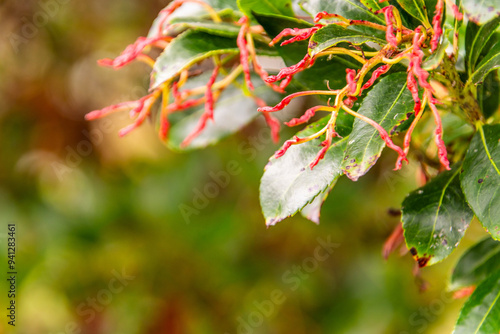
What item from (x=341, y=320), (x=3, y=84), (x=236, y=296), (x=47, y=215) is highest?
(x=3, y=84)

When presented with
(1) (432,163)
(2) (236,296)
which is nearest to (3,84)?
(2) (236,296)

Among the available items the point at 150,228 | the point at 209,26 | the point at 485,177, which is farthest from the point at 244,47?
the point at 150,228

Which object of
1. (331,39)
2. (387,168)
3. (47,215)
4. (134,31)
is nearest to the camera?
(331,39)

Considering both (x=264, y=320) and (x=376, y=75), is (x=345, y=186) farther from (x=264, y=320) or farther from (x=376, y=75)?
(x=376, y=75)

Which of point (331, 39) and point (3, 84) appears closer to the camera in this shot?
point (331, 39)

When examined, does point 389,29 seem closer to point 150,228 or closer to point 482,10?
point 482,10

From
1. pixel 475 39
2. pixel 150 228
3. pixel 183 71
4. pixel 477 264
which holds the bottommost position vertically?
pixel 150 228

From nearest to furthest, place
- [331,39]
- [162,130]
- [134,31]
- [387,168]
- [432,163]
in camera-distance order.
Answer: [331,39] → [432,163] → [162,130] → [387,168] → [134,31]

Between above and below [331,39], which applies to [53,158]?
below
